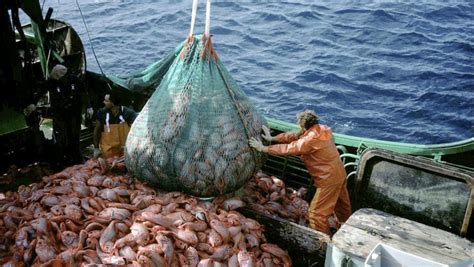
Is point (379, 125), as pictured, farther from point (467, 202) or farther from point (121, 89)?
point (467, 202)

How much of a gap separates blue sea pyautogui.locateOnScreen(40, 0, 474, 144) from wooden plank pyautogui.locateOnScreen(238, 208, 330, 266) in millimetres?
8911

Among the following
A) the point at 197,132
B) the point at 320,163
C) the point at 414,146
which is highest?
the point at 197,132

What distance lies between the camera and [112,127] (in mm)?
8500

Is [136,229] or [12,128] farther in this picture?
[12,128]

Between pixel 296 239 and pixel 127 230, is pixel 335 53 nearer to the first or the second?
pixel 296 239

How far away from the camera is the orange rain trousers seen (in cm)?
671

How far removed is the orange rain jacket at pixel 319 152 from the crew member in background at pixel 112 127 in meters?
2.95

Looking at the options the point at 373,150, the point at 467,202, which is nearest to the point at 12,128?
the point at 373,150

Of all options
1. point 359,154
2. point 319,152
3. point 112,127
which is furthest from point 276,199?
point 112,127

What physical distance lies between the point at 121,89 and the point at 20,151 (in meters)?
2.61

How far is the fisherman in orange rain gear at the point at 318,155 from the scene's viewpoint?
22.0ft

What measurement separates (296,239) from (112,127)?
3.81 m

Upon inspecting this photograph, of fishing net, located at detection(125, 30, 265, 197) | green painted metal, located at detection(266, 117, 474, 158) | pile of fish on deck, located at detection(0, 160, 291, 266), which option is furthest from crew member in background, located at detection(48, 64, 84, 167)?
green painted metal, located at detection(266, 117, 474, 158)

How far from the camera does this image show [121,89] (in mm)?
10664
